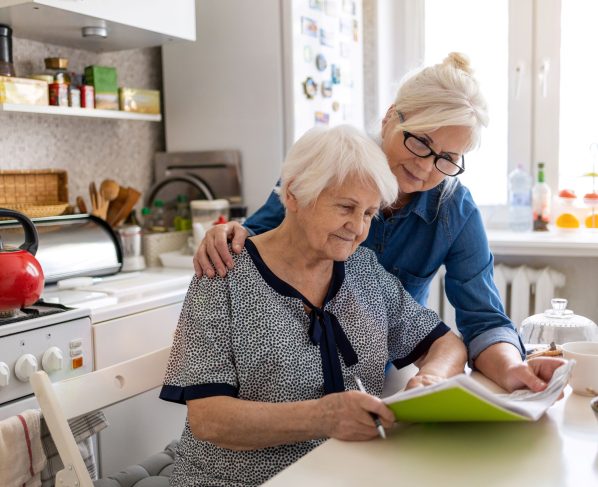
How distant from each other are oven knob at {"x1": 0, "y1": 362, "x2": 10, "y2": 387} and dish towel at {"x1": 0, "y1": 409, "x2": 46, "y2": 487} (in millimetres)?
442

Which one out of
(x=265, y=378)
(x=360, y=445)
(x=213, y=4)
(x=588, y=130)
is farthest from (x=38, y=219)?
(x=588, y=130)

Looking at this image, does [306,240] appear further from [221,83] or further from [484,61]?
[484,61]

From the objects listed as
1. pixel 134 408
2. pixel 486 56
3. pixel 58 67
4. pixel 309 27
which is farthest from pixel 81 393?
pixel 486 56

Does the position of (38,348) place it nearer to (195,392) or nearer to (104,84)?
(195,392)

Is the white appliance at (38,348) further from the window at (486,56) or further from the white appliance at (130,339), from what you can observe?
the window at (486,56)

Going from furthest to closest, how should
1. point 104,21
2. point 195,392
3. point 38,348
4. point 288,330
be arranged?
1. point 104,21
2. point 38,348
3. point 288,330
4. point 195,392

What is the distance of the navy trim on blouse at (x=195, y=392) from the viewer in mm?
1126

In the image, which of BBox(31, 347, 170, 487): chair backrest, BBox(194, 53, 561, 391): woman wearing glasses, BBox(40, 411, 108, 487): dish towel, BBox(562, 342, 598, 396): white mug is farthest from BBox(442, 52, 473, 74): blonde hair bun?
BBox(40, 411, 108, 487): dish towel

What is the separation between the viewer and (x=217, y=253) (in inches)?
50.6

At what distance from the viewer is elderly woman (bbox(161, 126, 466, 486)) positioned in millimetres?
1136

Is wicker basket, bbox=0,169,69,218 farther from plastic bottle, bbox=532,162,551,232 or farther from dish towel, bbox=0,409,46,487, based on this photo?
plastic bottle, bbox=532,162,551,232

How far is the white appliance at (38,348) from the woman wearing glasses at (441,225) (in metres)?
0.60

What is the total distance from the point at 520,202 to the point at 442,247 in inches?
61.1

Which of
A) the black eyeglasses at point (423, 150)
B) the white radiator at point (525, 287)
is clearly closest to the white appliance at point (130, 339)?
the black eyeglasses at point (423, 150)
